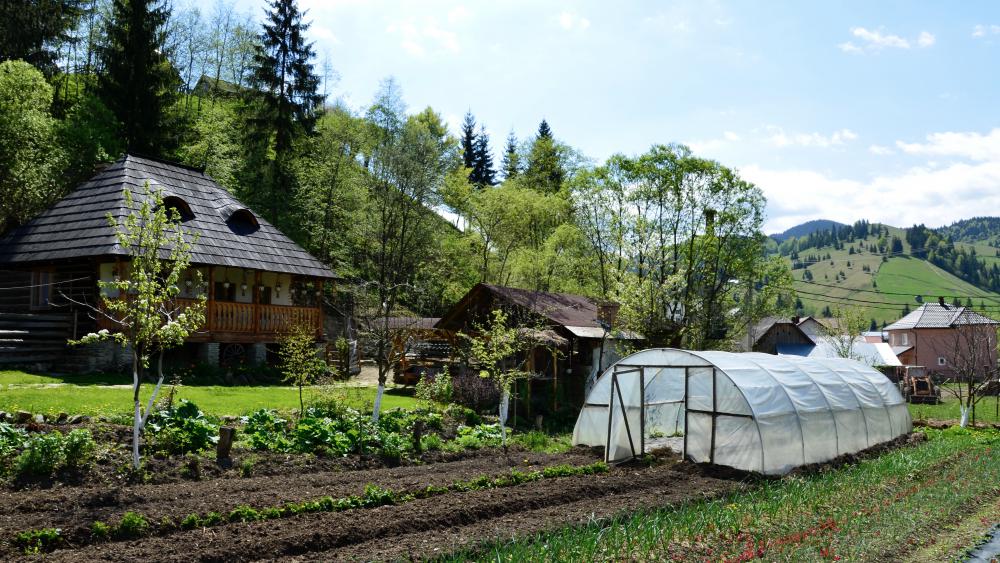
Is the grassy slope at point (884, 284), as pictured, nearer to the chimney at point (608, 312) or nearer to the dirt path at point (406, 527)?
the chimney at point (608, 312)

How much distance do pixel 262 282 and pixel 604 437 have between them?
625 inches

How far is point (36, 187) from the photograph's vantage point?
84.3ft

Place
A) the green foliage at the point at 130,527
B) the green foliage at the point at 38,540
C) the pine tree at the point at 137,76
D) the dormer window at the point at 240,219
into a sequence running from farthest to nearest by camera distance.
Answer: the pine tree at the point at 137,76 → the dormer window at the point at 240,219 → the green foliage at the point at 130,527 → the green foliage at the point at 38,540

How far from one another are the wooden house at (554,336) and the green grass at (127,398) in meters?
5.10

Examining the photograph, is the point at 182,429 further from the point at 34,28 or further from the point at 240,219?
the point at 34,28

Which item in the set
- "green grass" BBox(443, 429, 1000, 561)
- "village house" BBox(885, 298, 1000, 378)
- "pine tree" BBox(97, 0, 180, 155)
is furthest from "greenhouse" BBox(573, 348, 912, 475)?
"village house" BBox(885, 298, 1000, 378)

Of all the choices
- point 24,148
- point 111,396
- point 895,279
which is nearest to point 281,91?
point 24,148

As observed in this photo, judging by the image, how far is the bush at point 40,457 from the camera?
10.3 meters

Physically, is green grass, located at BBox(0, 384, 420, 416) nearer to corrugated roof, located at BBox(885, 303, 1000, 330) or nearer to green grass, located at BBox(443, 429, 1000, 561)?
green grass, located at BBox(443, 429, 1000, 561)

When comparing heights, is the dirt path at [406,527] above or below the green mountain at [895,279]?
below

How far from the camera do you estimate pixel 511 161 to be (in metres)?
54.7

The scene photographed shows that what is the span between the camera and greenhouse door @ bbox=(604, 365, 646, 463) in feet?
51.7

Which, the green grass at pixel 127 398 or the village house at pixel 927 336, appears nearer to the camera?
Result: the green grass at pixel 127 398

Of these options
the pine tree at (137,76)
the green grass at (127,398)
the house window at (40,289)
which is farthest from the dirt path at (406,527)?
Result: the pine tree at (137,76)
